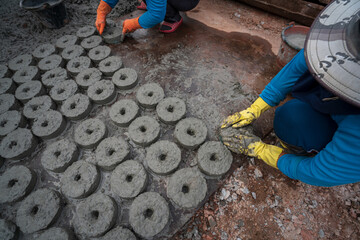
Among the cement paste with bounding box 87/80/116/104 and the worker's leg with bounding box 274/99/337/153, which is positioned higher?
the worker's leg with bounding box 274/99/337/153

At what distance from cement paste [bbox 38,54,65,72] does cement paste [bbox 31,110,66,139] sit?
32.5 inches

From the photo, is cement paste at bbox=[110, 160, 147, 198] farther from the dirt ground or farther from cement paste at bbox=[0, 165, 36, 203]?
cement paste at bbox=[0, 165, 36, 203]

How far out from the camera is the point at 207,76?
2.73m

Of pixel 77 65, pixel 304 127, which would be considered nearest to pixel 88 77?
pixel 77 65

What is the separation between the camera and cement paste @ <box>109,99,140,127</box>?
2.18m

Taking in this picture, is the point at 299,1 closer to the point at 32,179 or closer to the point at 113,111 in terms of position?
the point at 113,111

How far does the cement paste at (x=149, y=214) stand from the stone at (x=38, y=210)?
2.38 ft

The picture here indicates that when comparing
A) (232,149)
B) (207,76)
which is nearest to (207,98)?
(207,76)

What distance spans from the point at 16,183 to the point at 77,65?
165 cm

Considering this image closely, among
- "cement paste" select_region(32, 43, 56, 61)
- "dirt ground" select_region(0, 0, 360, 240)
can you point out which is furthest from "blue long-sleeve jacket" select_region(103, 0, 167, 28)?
"cement paste" select_region(32, 43, 56, 61)

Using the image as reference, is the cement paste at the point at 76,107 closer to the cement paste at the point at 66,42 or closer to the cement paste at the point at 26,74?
the cement paste at the point at 26,74

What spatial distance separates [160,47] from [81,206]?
8.10 feet

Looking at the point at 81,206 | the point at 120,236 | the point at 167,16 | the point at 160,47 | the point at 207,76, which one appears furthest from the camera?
the point at 167,16

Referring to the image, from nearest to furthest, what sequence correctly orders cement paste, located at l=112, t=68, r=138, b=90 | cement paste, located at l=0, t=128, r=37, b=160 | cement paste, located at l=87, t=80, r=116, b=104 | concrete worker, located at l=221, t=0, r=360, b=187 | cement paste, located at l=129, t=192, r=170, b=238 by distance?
concrete worker, located at l=221, t=0, r=360, b=187 < cement paste, located at l=129, t=192, r=170, b=238 < cement paste, located at l=0, t=128, r=37, b=160 < cement paste, located at l=87, t=80, r=116, b=104 < cement paste, located at l=112, t=68, r=138, b=90
